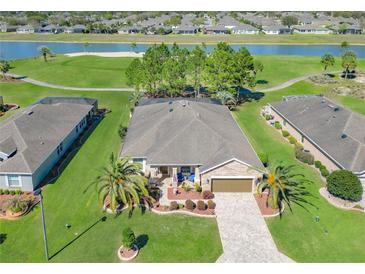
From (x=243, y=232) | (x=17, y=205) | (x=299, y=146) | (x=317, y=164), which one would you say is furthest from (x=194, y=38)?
(x=243, y=232)

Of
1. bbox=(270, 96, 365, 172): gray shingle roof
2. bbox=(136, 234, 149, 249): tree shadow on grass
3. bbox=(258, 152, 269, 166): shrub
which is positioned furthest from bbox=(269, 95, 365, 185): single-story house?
bbox=(136, 234, 149, 249): tree shadow on grass

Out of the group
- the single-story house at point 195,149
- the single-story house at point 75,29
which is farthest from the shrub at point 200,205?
the single-story house at point 75,29

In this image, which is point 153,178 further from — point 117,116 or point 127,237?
point 117,116

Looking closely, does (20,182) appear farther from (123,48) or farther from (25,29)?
(25,29)

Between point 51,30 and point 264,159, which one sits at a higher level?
point 51,30

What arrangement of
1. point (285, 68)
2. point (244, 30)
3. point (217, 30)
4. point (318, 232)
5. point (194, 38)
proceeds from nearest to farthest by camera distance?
point (318, 232) < point (285, 68) < point (194, 38) < point (217, 30) < point (244, 30)

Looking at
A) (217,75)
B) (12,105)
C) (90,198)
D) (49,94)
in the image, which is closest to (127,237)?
(90,198)

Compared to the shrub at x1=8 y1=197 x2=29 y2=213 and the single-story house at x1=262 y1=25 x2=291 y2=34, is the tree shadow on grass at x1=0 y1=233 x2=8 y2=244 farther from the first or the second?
the single-story house at x1=262 y1=25 x2=291 y2=34
